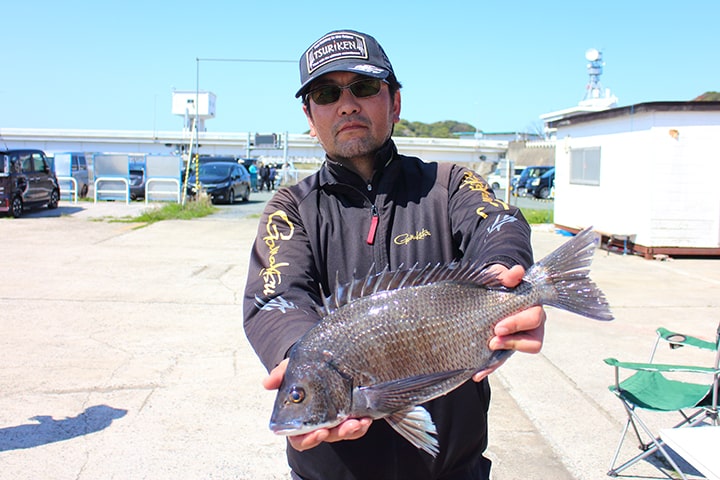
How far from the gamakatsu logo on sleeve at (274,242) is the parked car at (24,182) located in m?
18.9

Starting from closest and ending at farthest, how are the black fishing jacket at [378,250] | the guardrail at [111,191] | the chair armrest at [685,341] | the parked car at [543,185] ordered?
the black fishing jacket at [378,250] < the chair armrest at [685,341] < the guardrail at [111,191] < the parked car at [543,185]

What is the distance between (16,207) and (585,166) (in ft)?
54.1

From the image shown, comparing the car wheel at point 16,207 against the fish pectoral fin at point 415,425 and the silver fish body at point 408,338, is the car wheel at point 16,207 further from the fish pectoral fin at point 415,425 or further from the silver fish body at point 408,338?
the fish pectoral fin at point 415,425

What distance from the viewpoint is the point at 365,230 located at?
2182mm

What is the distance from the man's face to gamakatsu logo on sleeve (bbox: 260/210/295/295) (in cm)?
30

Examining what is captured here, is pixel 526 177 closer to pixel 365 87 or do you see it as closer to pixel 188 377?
pixel 188 377

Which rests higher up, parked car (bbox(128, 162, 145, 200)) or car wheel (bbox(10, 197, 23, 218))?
parked car (bbox(128, 162, 145, 200))

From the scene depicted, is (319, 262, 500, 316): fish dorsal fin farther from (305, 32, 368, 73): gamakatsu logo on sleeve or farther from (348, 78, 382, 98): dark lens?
(305, 32, 368, 73): gamakatsu logo on sleeve

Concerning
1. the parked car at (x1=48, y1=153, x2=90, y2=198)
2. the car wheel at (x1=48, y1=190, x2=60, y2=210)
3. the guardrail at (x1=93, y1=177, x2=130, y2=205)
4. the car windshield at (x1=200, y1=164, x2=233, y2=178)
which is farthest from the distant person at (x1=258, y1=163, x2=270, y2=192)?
the car wheel at (x1=48, y1=190, x2=60, y2=210)

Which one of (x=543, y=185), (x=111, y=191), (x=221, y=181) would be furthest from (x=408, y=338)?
(x=543, y=185)

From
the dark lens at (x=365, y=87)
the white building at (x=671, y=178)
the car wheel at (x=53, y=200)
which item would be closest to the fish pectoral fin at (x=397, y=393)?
the dark lens at (x=365, y=87)

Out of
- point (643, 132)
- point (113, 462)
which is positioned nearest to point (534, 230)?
point (643, 132)

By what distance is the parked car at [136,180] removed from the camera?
89.3ft

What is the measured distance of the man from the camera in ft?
6.66
